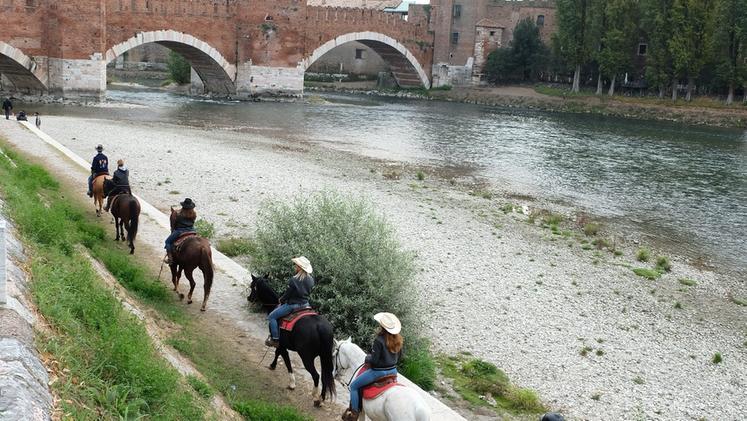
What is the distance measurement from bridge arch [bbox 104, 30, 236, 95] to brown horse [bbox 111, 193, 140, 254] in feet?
95.2

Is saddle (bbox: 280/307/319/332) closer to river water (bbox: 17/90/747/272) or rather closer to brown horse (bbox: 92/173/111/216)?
brown horse (bbox: 92/173/111/216)

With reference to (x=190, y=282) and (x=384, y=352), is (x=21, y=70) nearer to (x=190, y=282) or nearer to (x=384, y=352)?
(x=190, y=282)

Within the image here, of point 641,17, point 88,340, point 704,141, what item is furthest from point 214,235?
point 641,17

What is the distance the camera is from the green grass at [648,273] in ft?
42.5

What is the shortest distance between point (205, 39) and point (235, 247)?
110 feet

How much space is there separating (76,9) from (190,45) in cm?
791

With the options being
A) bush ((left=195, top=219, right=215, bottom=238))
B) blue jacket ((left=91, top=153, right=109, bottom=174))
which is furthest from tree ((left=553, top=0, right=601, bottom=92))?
blue jacket ((left=91, top=153, right=109, bottom=174))

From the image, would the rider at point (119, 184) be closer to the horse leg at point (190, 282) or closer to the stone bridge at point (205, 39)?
the horse leg at point (190, 282)

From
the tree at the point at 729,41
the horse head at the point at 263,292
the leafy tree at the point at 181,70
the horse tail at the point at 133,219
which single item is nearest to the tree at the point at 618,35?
the tree at the point at 729,41

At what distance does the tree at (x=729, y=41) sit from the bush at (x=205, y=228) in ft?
131

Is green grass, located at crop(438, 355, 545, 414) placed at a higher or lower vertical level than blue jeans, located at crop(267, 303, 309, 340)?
lower

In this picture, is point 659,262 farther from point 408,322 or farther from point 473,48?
point 473,48

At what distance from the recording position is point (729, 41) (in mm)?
44969

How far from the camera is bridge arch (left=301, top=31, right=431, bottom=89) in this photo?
50.4 m
